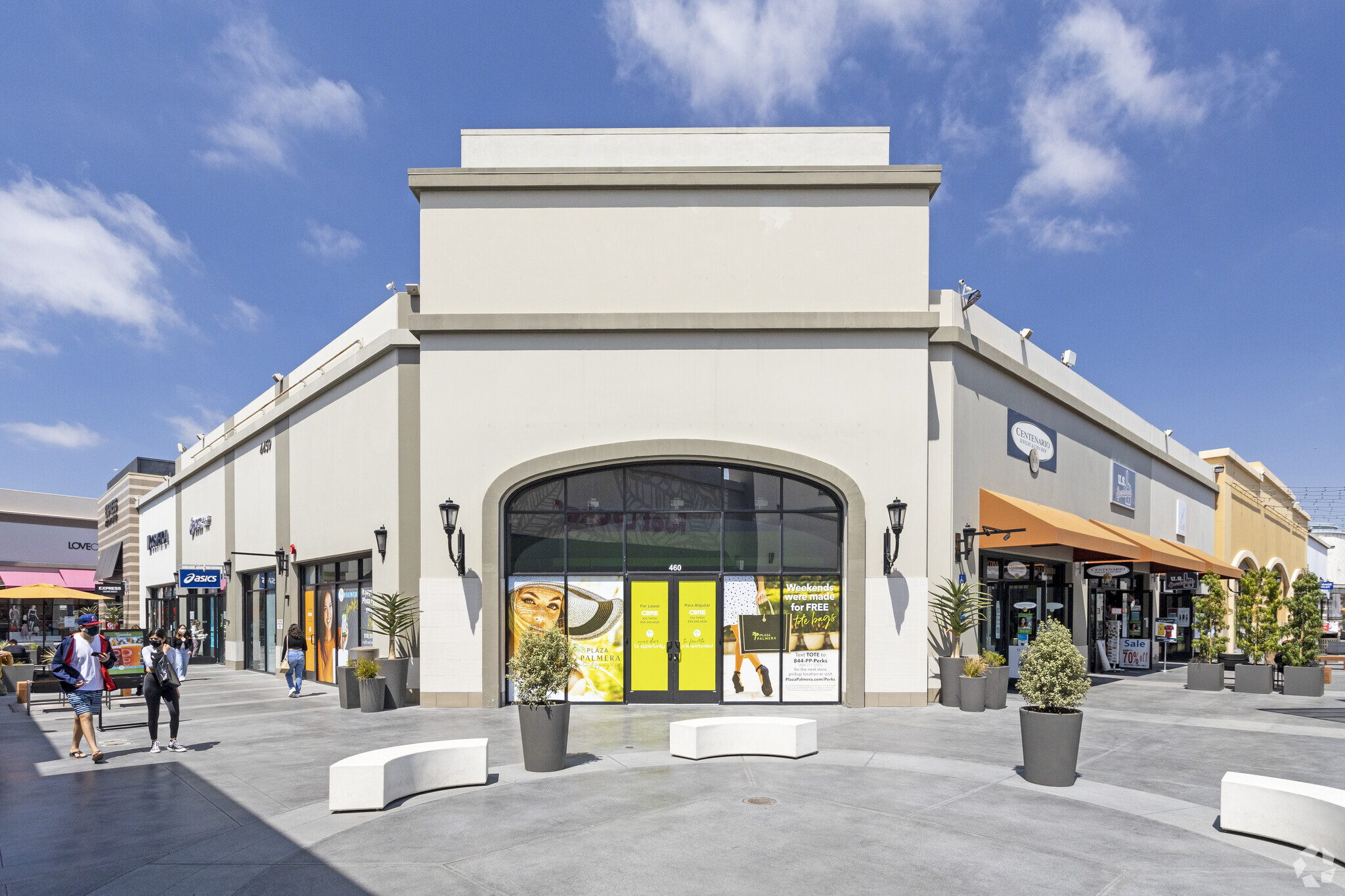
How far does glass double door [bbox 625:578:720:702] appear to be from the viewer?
1633cm

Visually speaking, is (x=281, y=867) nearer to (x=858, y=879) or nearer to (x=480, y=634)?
(x=858, y=879)

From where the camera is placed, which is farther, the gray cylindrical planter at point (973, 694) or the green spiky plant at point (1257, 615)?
the green spiky plant at point (1257, 615)

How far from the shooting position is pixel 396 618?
16.8 m

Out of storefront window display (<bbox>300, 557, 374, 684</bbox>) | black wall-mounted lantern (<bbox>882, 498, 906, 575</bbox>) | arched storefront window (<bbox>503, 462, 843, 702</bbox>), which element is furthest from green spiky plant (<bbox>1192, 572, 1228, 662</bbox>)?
storefront window display (<bbox>300, 557, 374, 684</bbox>)

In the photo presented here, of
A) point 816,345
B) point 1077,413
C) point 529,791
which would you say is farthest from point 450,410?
point 1077,413

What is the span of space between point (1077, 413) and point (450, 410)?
16.8m

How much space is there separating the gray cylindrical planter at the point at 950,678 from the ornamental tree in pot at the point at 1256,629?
8350mm

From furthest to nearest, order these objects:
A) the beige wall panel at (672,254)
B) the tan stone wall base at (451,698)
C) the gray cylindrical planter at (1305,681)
Result: the gray cylindrical planter at (1305,681) < the beige wall panel at (672,254) < the tan stone wall base at (451,698)

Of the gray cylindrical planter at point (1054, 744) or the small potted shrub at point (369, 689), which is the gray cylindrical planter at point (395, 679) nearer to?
the small potted shrub at point (369, 689)

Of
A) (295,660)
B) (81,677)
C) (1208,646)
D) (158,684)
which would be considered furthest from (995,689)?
(81,677)

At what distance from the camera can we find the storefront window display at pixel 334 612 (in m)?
19.4

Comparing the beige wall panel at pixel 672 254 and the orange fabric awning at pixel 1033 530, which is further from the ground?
the beige wall panel at pixel 672 254

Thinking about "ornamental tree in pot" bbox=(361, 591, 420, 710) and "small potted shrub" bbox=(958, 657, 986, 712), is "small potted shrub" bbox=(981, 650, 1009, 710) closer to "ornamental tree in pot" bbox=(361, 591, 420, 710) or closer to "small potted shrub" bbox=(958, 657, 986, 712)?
"small potted shrub" bbox=(958, 657, 986, 712)

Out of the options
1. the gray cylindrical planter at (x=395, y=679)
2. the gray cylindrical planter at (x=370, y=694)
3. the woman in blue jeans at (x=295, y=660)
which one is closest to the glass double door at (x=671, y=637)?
the gray cylindrical planter at (x=395, y=679)
